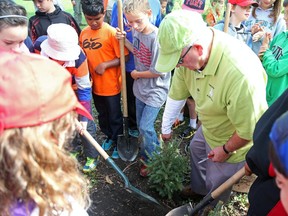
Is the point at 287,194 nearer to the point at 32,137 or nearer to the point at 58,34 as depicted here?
the point at 32,137

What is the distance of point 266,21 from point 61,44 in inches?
102

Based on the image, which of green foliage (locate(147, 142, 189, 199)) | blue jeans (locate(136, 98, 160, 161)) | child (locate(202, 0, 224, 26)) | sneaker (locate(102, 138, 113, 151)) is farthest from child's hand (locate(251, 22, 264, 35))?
sneaker (locate(102, 138, 113, 151))

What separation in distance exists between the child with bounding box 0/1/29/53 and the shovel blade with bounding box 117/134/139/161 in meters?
1.64

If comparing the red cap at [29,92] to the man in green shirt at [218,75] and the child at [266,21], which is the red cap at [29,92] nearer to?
the man in green shirt at [218,75]

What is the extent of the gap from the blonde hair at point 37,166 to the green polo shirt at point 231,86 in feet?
3.82

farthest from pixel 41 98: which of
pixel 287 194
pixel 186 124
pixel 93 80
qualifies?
pixel 186 124

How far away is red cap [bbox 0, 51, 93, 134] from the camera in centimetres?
84

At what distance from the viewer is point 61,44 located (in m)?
2.39

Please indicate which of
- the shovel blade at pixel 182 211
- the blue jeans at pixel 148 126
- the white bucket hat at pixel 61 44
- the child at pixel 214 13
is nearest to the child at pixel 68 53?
the white bucket hat at pixel 61 44

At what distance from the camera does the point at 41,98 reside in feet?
2.87

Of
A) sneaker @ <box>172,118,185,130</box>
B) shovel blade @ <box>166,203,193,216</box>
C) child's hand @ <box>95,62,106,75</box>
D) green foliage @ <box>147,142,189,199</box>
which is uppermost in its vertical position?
child's hand @ <box>95,62,106,75</box>

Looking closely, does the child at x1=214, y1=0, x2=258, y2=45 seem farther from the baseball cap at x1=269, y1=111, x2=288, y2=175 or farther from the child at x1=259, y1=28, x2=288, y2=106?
the baseball cap at x1=269, y1=111, x2=288, y2=175

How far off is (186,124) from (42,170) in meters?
3.37

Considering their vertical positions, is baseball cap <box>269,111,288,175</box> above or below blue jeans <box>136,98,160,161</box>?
above
